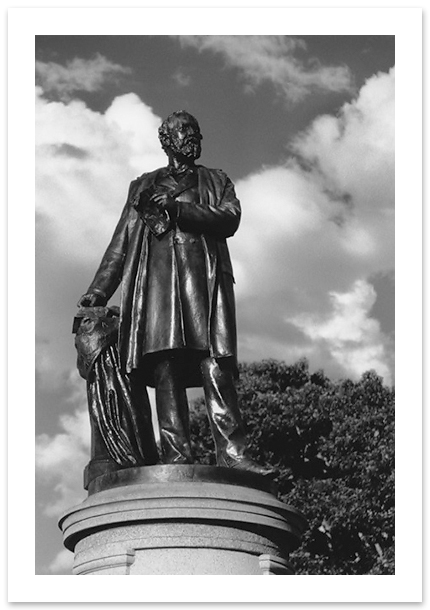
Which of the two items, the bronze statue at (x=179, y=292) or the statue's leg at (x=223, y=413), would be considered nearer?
the statue's leg at (x=223, y=413)

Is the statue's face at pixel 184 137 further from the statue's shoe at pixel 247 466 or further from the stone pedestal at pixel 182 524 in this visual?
the stone pedestal at pixel 182 524

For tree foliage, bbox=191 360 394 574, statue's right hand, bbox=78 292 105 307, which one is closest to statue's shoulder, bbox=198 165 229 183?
statue's right hand, bbox=78 292 105 307

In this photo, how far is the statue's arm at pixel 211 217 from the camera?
378 inches

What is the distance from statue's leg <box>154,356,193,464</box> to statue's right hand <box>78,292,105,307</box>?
0.89 metres

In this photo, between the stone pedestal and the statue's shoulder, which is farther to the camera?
the statue's shoulder

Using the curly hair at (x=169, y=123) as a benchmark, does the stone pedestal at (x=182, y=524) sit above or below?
below

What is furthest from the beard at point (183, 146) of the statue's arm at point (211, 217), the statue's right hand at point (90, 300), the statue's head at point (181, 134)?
the statue's right hand at point (90, 300)

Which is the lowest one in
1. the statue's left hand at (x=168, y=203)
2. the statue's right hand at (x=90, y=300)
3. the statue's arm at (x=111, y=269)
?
the statue's right hand at (x=90, y=300)

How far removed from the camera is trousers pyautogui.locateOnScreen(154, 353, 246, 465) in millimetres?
9273

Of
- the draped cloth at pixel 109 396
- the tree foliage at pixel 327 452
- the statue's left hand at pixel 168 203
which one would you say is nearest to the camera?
the statue's left hand at pixel 168 203

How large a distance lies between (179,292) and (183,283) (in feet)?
0.29

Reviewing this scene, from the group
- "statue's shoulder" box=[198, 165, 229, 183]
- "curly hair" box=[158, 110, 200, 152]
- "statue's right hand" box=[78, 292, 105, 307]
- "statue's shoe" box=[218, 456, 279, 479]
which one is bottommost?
"statue's shoe" box=[218, 456, 279, 479]

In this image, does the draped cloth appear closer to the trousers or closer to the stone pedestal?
the trousers
